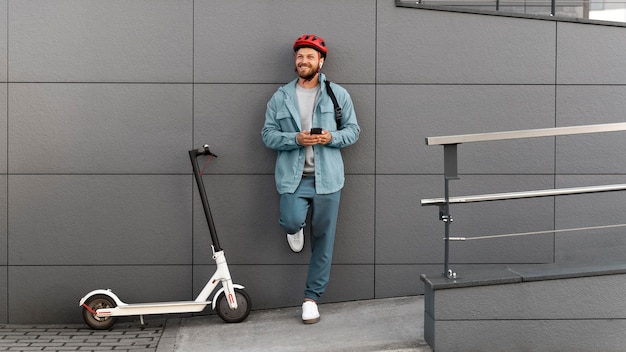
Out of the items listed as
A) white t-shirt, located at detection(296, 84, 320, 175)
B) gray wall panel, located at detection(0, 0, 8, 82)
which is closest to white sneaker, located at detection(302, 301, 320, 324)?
white t-shirt, located at detection(296, 84, 320, 175)

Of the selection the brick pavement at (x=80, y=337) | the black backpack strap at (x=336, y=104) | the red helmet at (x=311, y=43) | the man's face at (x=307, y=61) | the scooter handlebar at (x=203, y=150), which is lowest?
the brick pavement at (x=80, y=337)

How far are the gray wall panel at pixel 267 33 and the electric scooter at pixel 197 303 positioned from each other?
68 cm

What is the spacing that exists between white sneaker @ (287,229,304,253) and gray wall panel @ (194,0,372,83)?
3.69 feet

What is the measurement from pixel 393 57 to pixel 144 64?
71.0 inches

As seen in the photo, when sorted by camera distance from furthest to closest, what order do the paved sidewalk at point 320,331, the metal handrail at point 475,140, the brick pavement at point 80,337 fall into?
the brick pavement at point 80,337, the paved sidewalk at point 320,331, the metal handrail at point 475,140

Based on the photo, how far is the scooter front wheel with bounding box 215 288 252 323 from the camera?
19.1 feet

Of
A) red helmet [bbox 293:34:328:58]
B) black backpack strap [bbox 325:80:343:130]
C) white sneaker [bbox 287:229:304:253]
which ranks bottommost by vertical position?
white sneaker [bbox 287:229:304:253]

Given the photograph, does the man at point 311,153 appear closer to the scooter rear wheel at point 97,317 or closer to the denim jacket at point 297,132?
the denim jacket at point 297,132

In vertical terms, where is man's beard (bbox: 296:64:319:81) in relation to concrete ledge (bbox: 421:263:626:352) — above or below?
above

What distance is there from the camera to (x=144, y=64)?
602 centimetres

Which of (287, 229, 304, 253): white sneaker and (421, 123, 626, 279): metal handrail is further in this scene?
(287, 229, 304, 253): white sneaker

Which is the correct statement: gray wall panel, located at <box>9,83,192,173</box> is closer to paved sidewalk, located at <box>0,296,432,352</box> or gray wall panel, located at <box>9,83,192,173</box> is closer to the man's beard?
the man's beard

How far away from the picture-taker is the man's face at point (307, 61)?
573cm

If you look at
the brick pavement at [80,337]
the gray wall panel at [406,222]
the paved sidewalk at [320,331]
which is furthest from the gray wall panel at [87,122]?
the gray wall panel at [406,222]
